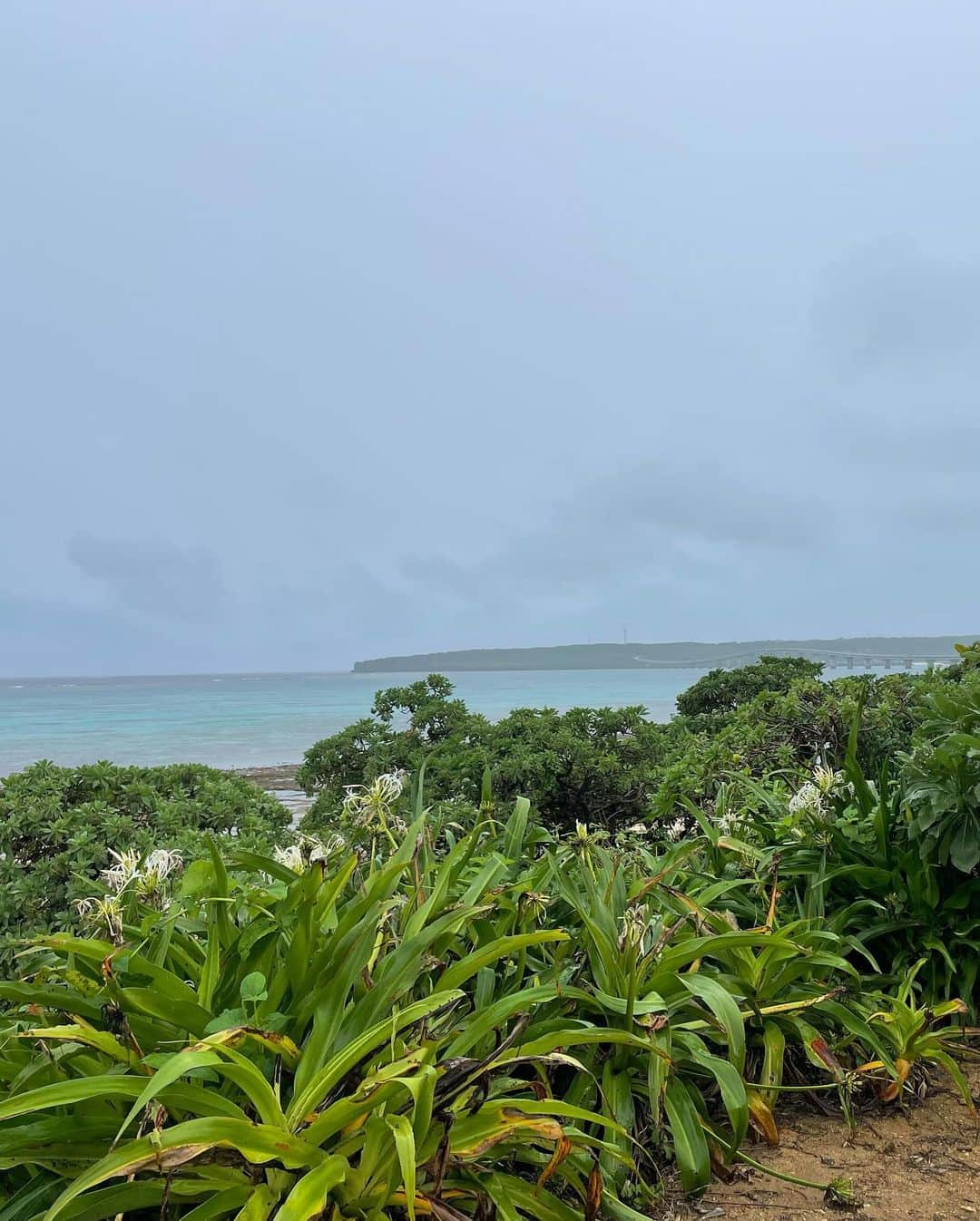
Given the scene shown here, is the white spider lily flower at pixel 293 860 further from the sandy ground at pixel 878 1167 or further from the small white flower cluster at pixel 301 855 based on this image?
the sandy ground at pixel 878 1167

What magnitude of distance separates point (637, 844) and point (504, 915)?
4.43ft

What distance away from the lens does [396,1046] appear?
1986mm

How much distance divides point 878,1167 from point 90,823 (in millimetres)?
3969

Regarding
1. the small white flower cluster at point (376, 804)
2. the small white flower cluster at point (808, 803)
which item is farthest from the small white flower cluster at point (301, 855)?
the small white flower cluster at point (808, 803)

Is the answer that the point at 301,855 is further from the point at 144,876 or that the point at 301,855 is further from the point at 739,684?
the point at 739,684

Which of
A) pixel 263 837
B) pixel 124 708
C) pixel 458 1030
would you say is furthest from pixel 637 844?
pixel 124 708

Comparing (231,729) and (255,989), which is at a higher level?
(255,989)

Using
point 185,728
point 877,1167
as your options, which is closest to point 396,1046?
point 877,1167

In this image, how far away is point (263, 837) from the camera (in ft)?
15.2

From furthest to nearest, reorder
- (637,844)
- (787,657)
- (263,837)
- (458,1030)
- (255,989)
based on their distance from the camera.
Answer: (787,657), (263,837), (637,844), (458,1030), (255,989)

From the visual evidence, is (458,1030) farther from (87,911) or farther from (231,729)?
(231,729)

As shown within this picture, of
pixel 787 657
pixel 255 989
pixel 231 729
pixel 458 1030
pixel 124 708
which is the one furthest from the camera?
pixel 124 708

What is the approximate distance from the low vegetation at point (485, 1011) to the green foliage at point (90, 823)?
0.18 m

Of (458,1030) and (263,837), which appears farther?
(263,837)
